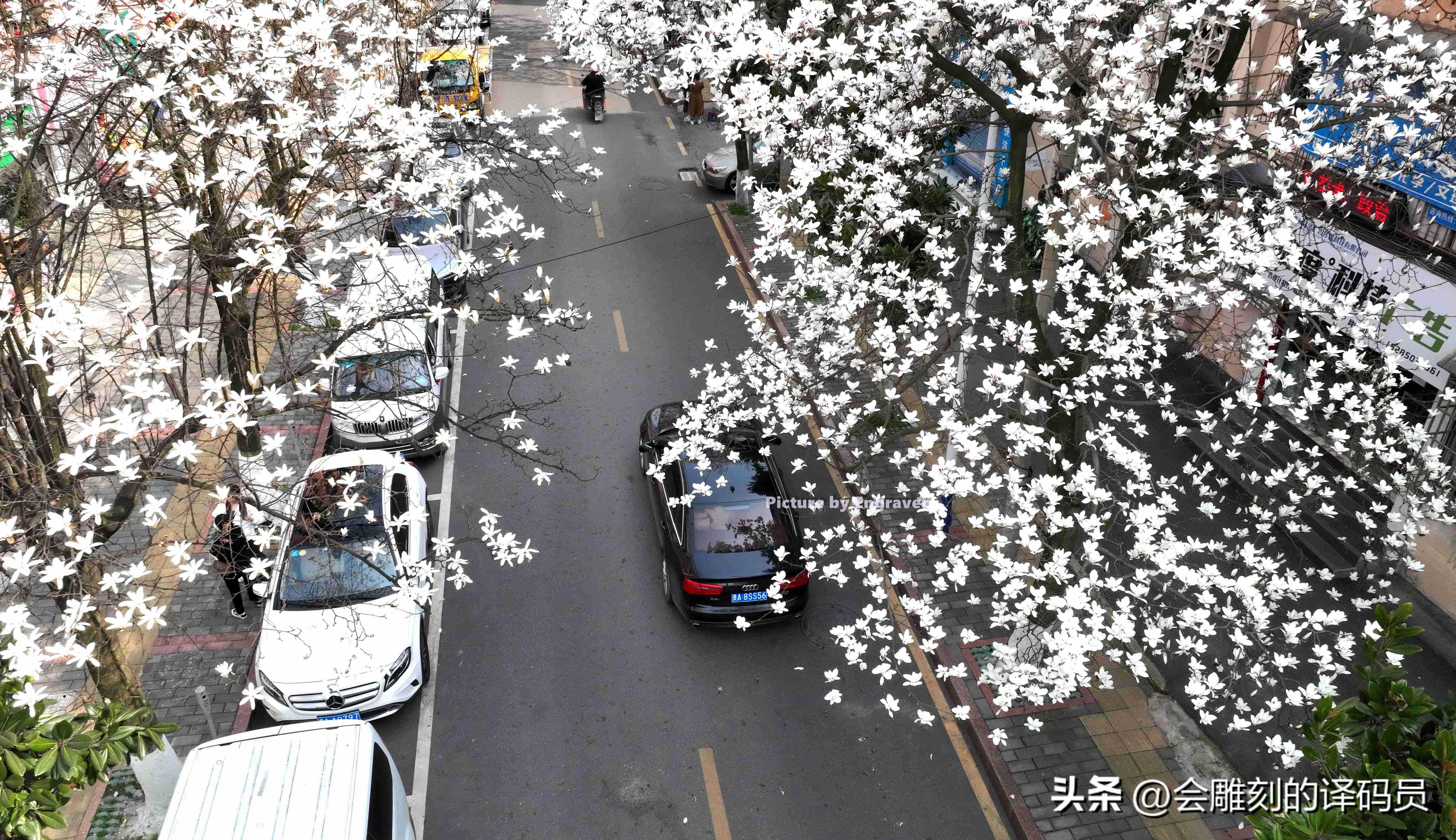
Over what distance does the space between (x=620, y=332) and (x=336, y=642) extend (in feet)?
31.4

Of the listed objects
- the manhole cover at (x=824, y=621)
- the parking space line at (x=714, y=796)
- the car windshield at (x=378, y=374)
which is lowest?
the manhole cover at (x=824, y=621)

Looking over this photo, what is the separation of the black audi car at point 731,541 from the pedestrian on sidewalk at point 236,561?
4.87 meters

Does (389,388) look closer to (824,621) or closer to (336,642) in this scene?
(336,642)

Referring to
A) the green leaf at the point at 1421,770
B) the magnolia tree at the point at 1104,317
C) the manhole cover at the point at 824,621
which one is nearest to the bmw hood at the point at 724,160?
the magnolia tree at the point at 1104,317

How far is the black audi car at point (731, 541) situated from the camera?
11.7m

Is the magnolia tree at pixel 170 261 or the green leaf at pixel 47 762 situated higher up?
the magnolia tree at pixel 170 261


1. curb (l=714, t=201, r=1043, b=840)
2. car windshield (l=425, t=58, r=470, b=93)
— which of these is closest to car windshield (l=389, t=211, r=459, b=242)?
car windshield (l=425, t=58, r=470, b=93)

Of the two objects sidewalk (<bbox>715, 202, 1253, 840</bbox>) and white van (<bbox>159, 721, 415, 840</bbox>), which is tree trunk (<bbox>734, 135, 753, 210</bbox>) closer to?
sidewalk (<bbox>715, 202, 1253, 840</bbox>)

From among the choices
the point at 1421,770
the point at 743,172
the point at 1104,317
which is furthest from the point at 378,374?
the point at 1421,770

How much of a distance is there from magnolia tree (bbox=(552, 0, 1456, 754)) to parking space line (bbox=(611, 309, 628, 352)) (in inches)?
158

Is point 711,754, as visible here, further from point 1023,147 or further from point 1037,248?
point 1037,248

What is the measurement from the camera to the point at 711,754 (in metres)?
10.7

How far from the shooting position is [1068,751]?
10.5 meters

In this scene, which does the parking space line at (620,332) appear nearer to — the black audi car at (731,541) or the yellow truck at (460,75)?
the yellow truck at (460,75)
